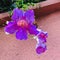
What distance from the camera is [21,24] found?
412mm

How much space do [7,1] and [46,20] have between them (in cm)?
31

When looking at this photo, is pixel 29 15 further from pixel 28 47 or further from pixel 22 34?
pixel 28 47

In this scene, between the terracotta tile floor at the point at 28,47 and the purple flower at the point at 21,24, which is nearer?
the purple flower at the point at 21,24

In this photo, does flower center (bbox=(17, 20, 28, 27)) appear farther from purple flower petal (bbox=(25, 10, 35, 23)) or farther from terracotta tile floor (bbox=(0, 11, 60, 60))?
terracotta tile floor (bbox=(0, 11, 60, 60))

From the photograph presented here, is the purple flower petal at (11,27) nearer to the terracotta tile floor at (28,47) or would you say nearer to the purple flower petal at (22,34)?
the purple flower petal at (22,34)

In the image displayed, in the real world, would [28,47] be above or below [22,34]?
below

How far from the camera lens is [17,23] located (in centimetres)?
42

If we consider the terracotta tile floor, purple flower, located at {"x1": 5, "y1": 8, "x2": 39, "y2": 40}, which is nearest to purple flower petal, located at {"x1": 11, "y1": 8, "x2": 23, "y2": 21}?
purple flower, located at {"x1": 5, "y1": 8, "x2": 39, "y2": 40}

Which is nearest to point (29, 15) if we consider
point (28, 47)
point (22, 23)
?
point (22, 23)

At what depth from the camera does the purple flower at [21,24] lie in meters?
0.41

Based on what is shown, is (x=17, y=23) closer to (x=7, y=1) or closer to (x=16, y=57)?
(x=16, y=57)

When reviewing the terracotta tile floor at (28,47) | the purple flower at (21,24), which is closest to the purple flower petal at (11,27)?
the purple flower at (21,24)

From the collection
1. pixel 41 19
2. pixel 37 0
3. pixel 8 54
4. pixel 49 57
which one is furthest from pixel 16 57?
pixel 37 0

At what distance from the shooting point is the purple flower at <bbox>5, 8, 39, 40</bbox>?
0.41 metres
